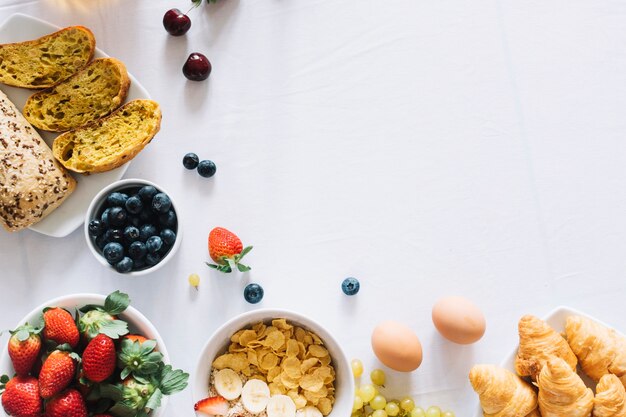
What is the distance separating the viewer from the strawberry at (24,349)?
99 centimetres

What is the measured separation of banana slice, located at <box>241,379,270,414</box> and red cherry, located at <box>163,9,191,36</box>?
2.18 ft

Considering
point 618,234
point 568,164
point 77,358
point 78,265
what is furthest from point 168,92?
point 618,234

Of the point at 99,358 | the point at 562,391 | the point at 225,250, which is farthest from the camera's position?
the point at 225,250

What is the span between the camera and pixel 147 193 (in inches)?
44.2

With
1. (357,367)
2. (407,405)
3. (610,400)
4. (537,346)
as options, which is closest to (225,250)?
(357,367)

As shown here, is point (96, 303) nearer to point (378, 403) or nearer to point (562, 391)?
point (378, 403)

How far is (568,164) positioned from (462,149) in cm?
21

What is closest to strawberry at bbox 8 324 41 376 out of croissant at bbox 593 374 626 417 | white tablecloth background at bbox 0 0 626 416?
white tablecloth background at bbox 0 0 626 416

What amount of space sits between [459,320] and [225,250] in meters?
0.44

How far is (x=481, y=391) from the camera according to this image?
1.10 m

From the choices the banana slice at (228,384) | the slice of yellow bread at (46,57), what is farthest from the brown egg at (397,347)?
the slice of yellow bread at (46,57)

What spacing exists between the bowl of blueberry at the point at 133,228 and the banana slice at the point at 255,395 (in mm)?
260

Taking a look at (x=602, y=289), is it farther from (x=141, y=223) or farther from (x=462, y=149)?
(x=141, y=223)

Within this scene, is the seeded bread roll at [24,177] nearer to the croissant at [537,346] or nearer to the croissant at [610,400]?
the croissant at [537,346]
